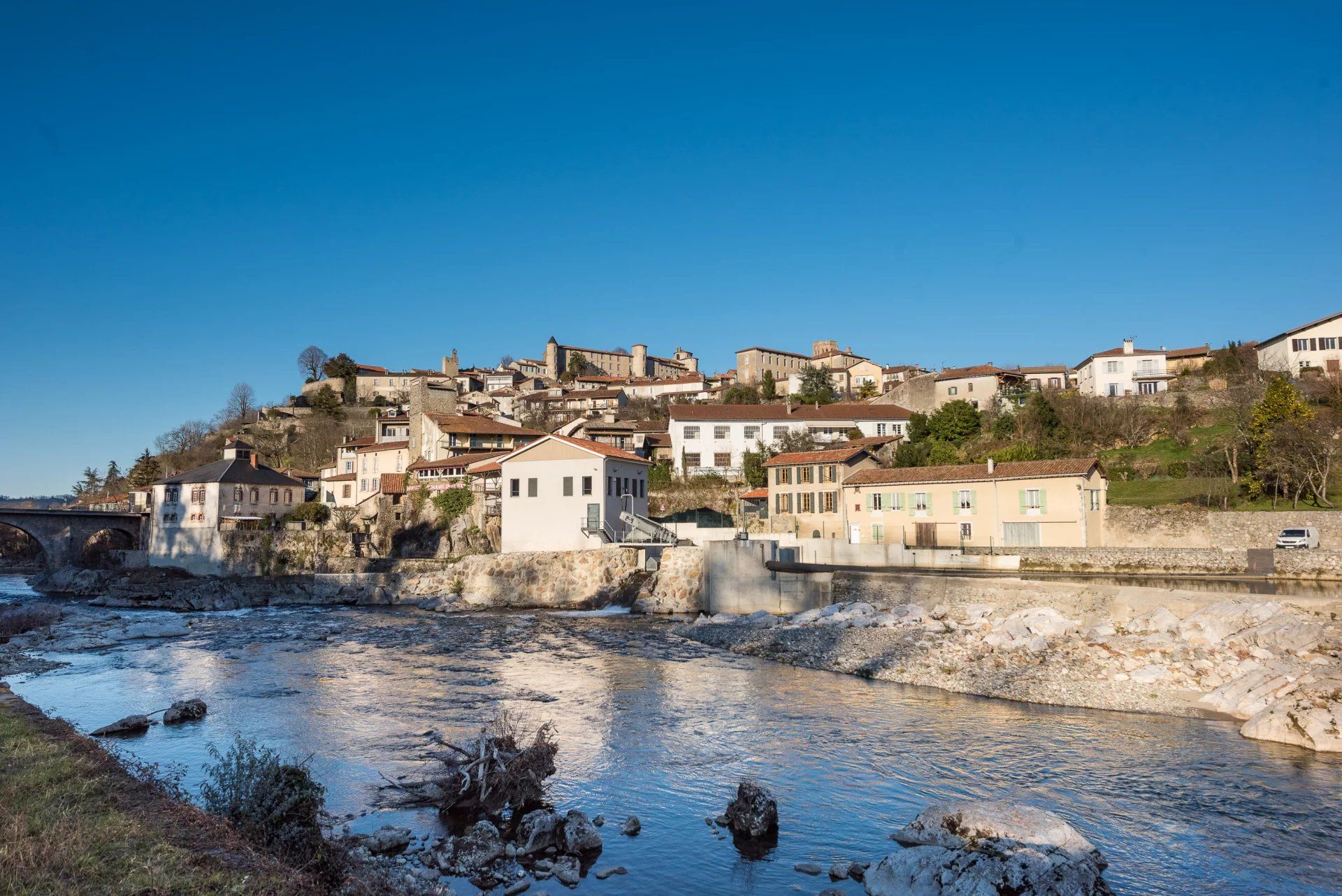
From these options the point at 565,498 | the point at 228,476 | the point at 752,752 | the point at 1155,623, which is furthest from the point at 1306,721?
the point at 228,476

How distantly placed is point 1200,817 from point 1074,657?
9.61 metres

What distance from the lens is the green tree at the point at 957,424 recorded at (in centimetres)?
5331

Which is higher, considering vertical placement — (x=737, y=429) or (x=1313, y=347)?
(x=1313, y=347)

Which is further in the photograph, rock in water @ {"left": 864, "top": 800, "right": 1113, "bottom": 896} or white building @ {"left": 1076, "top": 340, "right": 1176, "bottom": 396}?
white building @ {"left": 1076, "top": 340, "right": 1176, "bottom": 396}

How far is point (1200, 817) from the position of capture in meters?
12.1

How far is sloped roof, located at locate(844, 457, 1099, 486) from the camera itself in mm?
37188

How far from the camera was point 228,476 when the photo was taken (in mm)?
57719

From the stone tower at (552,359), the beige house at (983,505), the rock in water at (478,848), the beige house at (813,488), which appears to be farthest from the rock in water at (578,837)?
the stone tower at (552,359)

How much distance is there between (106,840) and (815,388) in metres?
70.6

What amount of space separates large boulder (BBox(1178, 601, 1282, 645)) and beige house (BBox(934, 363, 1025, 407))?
1686 inches

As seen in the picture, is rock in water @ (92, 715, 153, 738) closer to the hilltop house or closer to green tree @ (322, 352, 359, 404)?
the hilltop house

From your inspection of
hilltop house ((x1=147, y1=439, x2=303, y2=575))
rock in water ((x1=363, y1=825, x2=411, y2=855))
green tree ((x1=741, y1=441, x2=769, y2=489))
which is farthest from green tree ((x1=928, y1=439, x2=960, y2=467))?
hilltop house ((x1=147, y1=439, x2=303, y2=575))

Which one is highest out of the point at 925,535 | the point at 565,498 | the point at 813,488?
the point at 813,488

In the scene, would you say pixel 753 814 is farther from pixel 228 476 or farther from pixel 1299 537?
pixel 228 476
